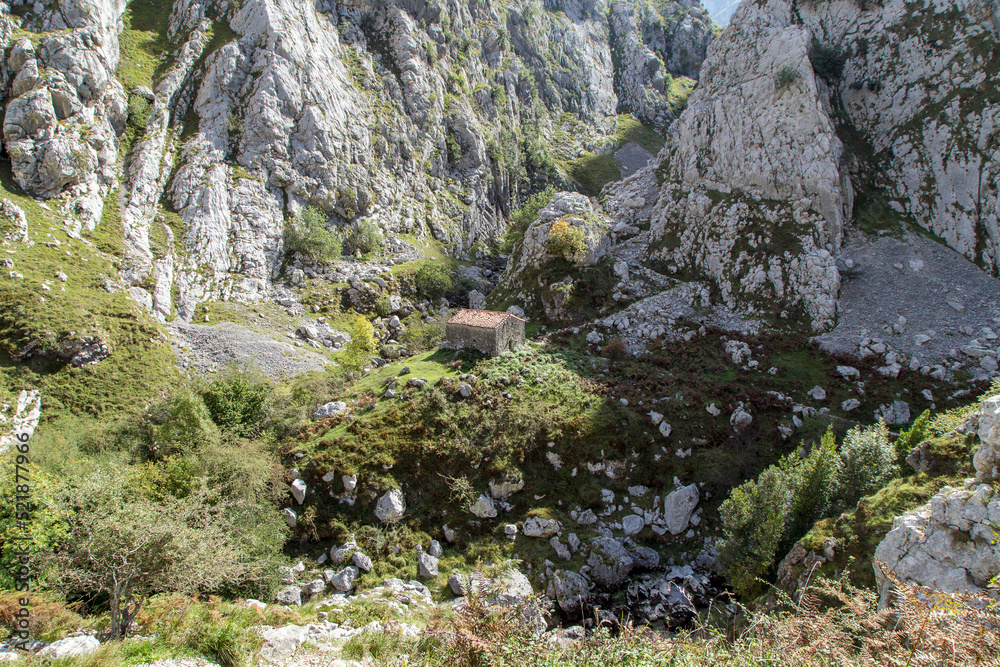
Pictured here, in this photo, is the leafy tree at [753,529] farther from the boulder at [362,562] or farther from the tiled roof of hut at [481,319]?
the tiled roof of hut at [481,319]

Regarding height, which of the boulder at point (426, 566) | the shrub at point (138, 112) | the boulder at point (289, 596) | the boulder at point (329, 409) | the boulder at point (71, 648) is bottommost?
the boulder at point (289, 596)

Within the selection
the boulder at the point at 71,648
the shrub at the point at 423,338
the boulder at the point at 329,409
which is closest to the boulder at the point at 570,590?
the boulder at the point at 329,409

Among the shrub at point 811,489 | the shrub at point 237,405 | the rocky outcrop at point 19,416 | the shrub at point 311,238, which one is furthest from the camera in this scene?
the shrub at point 311,238

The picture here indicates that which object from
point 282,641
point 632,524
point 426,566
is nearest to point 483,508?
point 426,566

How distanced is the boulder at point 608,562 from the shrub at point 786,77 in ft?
144

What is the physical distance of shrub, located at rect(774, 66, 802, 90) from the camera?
40.7 meters

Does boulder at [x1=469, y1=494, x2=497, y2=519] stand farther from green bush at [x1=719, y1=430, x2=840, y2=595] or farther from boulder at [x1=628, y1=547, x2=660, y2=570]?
green bush at [x1=719, y1=430, x2=840, y2=595]

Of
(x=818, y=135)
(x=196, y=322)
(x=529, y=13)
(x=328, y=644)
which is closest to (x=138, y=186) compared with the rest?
(x=196, y=322)

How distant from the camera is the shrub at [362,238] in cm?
5116

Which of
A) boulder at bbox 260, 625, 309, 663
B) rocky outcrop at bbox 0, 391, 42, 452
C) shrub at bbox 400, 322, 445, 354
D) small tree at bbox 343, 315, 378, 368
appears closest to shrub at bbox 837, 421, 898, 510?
boulder at bbox 260, 625, 309, 663

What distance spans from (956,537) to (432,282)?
43.8 metres

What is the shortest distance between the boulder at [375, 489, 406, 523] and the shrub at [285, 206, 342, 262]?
3210cm

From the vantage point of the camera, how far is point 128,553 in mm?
12453

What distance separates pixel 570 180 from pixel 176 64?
Answer: 58.5 m
